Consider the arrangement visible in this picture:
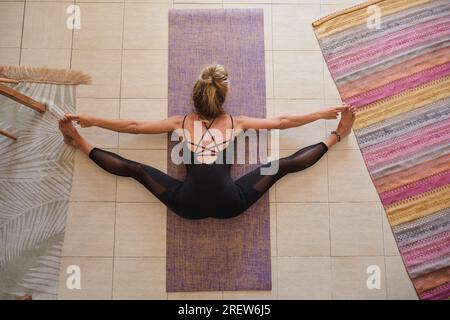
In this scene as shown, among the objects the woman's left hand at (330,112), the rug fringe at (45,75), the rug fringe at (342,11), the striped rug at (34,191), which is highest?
the rug fringe at (342,11)

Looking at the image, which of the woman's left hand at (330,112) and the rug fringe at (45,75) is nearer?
the woman's left hand at (330,112)

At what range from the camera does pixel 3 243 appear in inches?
104

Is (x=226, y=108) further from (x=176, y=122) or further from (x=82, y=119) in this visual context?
(x=82, y=119)

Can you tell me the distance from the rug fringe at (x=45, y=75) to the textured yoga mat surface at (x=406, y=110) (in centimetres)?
170

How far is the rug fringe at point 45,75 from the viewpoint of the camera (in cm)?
284

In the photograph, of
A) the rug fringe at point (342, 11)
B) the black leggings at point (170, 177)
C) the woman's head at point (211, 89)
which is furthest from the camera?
the rug fringe at point (342, 11)

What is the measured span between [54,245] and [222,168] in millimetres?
1200

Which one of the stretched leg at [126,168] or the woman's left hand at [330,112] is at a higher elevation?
the woman's left hand at [330,112]

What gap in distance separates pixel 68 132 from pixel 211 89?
0.99 metres


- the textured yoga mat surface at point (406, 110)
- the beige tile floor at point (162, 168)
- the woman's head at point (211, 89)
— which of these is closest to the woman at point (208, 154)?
the woman's head at point (211, 89)

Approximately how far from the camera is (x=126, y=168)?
265cm

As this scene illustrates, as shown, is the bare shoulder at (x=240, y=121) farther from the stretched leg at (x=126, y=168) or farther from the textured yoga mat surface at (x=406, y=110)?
the textured yoga mat surface at (x=406, y=110)
